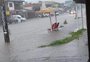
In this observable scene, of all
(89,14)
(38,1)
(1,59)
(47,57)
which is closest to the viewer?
(89,14)

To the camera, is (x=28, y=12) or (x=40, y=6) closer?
(x=28, y=12)

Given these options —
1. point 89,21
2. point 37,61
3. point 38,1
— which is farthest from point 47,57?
point 38,1

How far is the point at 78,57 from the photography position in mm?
12625

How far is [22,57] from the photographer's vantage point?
14359 millimetres

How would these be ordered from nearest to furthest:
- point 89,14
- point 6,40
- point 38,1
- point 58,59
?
point 89,14, point 58,59, point 6,40, point 38,1

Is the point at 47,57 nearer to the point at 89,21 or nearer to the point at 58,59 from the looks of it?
the point at 58,59

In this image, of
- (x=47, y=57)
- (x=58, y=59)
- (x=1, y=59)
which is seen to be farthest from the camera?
(x=1, y=59)

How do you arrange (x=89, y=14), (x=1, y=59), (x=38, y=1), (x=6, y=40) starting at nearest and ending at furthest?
(x=89, y=14) → (x=1, y=59) → (x=6, y=40) → (x=38, y=1)

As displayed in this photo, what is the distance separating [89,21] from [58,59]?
5751 mm

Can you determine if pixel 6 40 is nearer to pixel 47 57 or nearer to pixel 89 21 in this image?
pixel 47 57

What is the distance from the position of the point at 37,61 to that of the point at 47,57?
2.93 feet

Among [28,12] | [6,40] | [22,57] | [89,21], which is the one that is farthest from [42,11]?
[89,21]

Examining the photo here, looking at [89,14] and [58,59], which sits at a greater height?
[89,14]

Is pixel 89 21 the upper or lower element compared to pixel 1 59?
upper
